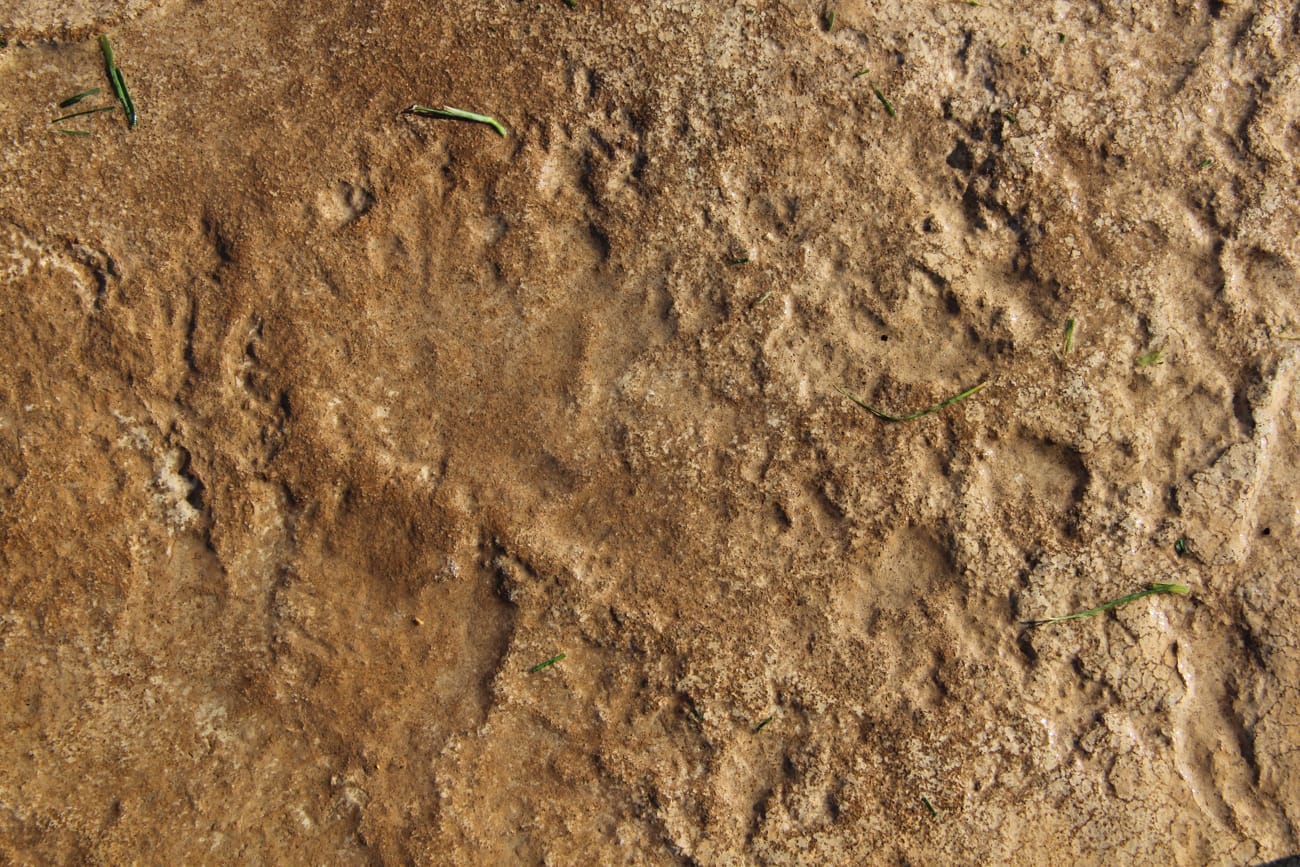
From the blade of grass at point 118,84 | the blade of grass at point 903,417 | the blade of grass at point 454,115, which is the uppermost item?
the blade of grass at point 454,115

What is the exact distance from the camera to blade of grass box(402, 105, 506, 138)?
6.71ft

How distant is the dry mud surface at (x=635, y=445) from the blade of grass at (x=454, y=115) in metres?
0.03

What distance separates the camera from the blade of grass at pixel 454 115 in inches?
80.5

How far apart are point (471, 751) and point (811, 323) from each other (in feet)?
4.61

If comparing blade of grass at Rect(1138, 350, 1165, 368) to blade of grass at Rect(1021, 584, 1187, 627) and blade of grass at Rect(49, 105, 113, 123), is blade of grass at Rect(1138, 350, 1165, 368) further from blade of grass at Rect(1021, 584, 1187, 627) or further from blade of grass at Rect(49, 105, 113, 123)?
blade of grass at Rect(49, 105, 113, 123)

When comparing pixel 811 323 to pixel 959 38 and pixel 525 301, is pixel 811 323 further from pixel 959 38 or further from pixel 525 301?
pixel 959 38

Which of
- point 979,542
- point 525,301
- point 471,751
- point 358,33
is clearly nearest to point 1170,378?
point 979,542

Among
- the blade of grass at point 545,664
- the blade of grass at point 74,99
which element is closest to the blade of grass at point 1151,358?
the blade of grass at point 545,664

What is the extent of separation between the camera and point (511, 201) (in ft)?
6.75

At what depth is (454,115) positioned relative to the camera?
6.72ft

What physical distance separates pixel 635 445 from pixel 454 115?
3.23 ft

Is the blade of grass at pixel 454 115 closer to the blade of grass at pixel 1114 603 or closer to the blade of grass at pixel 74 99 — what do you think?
the blade of grass at pixel 74 99

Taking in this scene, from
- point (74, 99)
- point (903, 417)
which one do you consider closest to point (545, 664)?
point (903, 417)

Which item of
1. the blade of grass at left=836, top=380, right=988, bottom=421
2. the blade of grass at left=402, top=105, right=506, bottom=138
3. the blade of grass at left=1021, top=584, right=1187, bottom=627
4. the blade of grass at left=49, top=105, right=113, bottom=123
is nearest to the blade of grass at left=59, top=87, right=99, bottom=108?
the blade of grass at left=49, top=105, right=113, bottom=123
